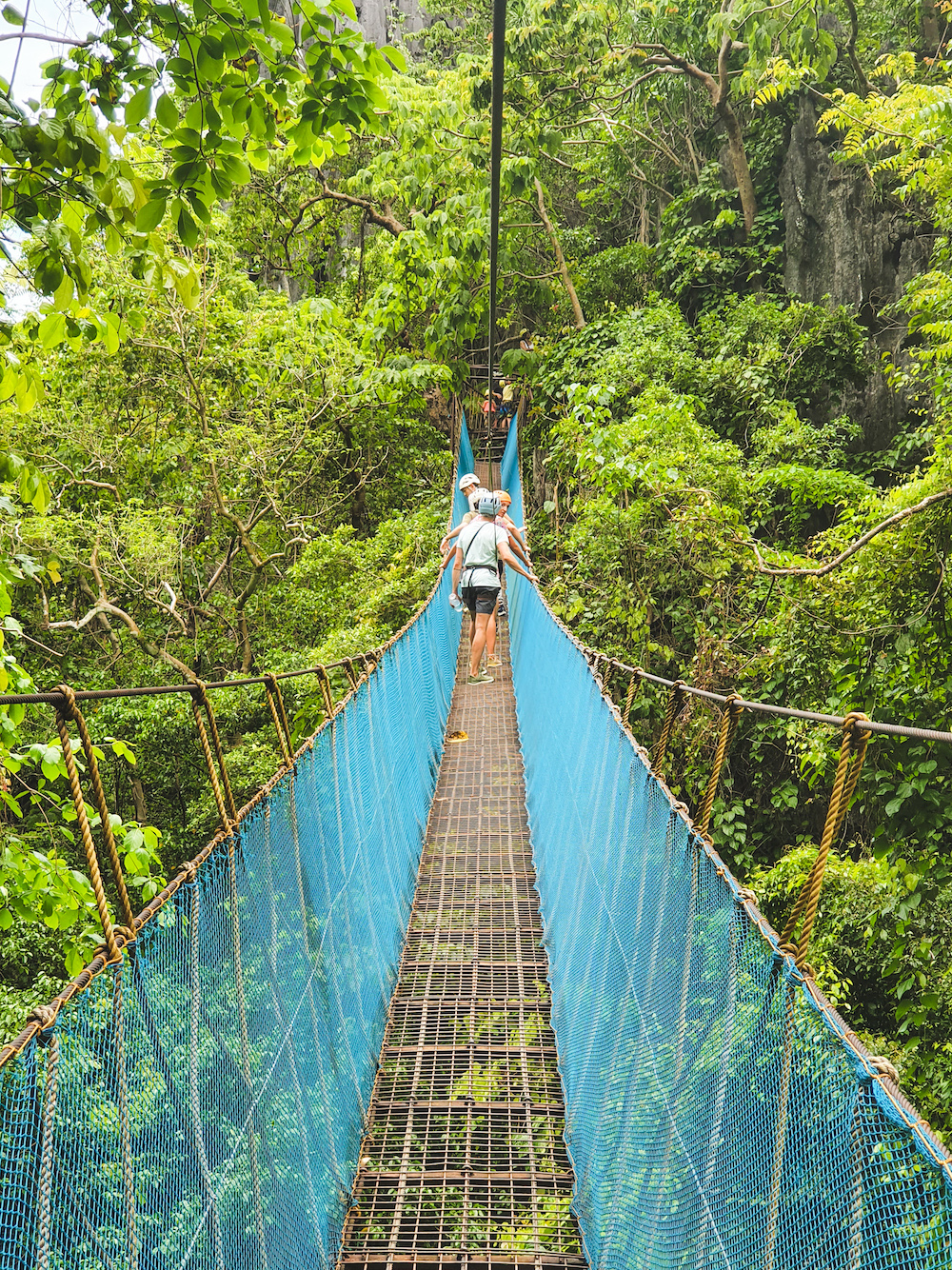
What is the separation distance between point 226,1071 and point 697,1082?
0.69 meters

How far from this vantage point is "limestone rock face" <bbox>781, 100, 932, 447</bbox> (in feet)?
22.9

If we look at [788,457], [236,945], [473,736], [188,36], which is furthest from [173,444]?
[236,945]

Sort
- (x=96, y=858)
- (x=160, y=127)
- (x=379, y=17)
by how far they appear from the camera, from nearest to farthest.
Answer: (x=96, y=858)
(x=160, y=127)
(x=379, y=17)

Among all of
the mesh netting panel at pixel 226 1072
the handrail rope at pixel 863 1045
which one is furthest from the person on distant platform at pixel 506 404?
the handrail rope at pixel 863 1045

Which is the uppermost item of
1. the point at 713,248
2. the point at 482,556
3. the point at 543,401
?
the point at 713,248

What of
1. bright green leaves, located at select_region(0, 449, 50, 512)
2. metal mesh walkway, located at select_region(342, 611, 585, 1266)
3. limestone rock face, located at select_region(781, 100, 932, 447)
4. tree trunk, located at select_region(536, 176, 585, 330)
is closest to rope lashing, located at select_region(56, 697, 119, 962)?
bright green leaves, located at select_region(0, 449, 50, 512)

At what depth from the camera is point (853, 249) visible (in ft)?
24.1

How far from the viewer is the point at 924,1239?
73 centimetres

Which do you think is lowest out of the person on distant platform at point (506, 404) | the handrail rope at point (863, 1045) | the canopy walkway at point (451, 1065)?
the canopy walkway at point (451, 1065)

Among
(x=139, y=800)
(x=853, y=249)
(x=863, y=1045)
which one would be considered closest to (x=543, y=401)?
(x=853, y=249)

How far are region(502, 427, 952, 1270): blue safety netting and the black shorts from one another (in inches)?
77.9

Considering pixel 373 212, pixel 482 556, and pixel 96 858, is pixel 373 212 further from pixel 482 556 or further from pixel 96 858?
pixel 96 858

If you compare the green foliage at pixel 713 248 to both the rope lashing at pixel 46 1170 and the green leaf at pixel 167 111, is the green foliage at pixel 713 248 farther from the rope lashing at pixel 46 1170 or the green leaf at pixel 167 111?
the rope lashing at pixel 46 1170

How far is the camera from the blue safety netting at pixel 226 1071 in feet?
2.88
